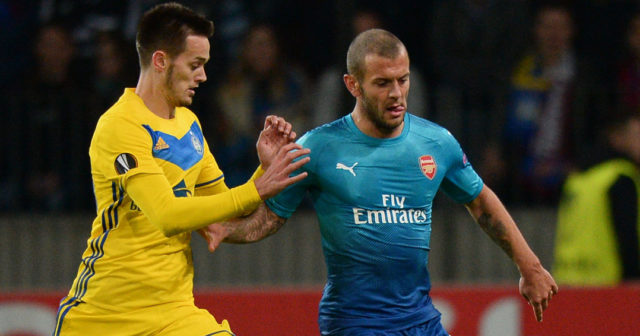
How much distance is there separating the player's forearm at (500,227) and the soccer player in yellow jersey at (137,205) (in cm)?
109

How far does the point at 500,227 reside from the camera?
541cm

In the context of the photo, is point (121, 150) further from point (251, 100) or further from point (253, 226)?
point (251, 100)

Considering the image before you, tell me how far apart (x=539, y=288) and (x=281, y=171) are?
1439mm

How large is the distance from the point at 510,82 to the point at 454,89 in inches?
18.5

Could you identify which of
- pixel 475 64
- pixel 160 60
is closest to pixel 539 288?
pixel 160 60

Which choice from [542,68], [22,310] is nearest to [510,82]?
[542,68]

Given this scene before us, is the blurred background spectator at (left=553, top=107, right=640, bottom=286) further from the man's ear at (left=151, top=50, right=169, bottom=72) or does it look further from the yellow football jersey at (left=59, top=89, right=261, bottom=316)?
the man's ear at (left=151, top=50, right=169, bottom=72)

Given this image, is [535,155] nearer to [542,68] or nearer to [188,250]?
[542,68]

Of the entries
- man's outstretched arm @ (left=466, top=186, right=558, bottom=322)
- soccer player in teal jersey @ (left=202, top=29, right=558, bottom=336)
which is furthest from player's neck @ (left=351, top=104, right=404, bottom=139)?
man's outstretched arm @ (left=466, top=186, right=558, bottom=322)

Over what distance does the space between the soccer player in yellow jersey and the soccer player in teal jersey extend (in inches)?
15.2

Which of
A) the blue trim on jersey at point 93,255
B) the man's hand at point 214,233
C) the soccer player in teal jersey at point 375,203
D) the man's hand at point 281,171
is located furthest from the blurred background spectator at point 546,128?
the blue trim on jersey at point 93,255

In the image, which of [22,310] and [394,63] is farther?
[22,310]

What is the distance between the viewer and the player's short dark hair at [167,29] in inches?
188

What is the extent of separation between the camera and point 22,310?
7574mm
